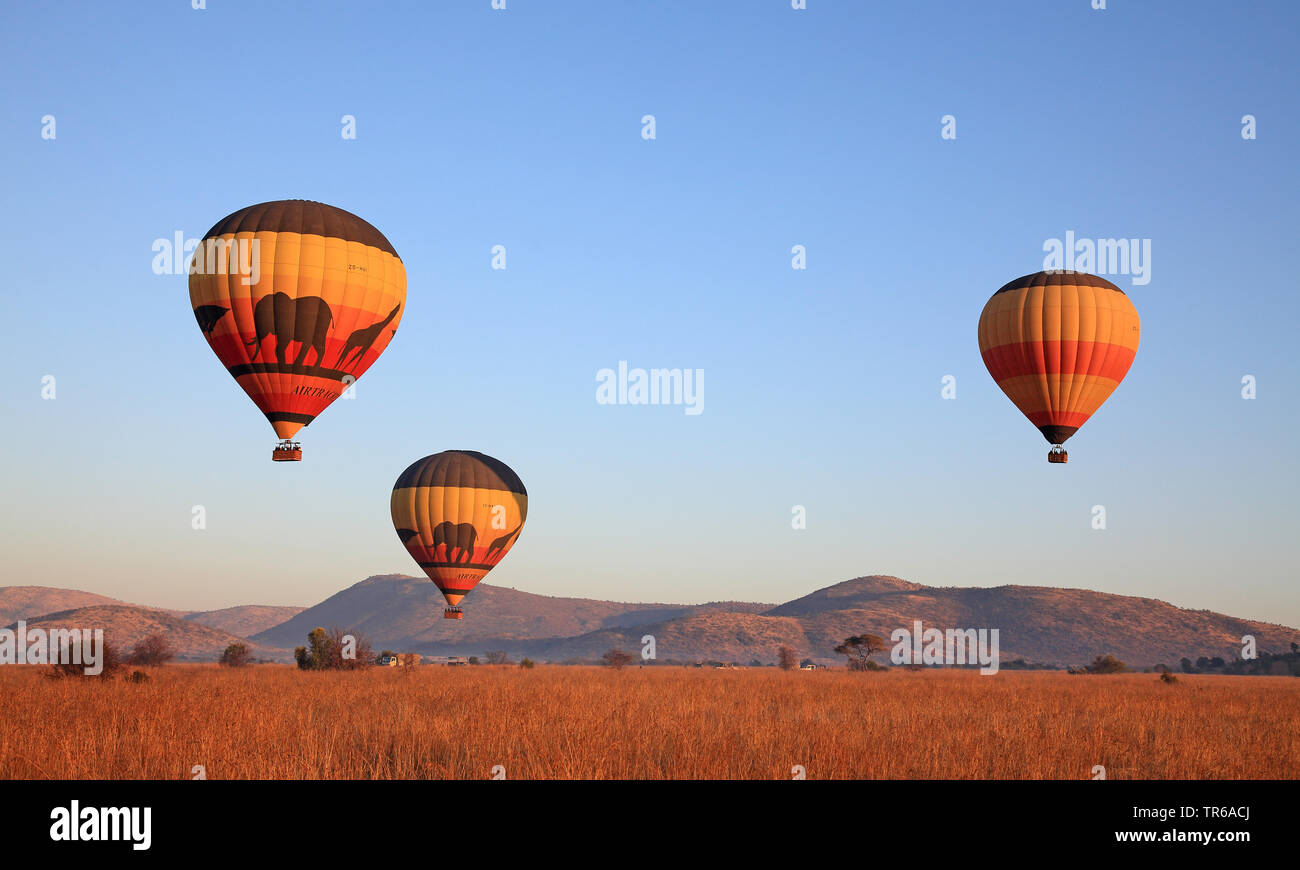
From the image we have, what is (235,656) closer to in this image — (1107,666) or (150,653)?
(150,653)

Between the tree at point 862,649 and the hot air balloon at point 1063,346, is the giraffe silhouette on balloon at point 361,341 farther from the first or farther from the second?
the tree at point 862,649

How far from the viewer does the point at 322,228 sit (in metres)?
29.2

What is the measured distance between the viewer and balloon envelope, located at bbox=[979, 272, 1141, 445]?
35031mm

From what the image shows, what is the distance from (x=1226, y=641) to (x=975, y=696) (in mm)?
155467

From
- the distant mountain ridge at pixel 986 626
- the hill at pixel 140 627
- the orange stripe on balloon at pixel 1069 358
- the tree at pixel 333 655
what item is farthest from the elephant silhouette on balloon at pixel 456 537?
the distant mountain ridge at pixel 986 626

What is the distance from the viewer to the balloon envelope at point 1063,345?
115 feet

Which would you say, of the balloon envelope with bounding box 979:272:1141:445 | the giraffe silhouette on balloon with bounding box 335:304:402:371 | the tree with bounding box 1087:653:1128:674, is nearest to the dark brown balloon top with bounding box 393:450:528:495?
the giraffe silhouette on balloon with bounding box 335:304:402:371

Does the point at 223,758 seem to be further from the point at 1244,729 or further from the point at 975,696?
the point at 975,696

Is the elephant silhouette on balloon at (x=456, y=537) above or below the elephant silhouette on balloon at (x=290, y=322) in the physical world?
below

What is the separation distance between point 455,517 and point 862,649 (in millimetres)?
61287

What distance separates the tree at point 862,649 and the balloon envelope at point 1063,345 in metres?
56.0

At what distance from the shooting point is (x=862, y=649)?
310 ft

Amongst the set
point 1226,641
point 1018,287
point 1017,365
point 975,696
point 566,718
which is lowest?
point 1226,641
